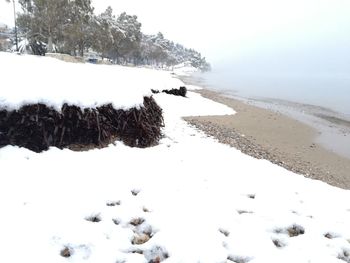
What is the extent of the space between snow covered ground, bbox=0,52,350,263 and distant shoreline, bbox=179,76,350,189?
395 cm

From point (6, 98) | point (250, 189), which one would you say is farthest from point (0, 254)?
point (250, 189)

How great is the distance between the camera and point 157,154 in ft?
21.2

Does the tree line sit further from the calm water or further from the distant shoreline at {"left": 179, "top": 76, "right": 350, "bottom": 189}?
the distant shoreline at {"left": 179, "top": 76, "right": 350, "bottom": 189}

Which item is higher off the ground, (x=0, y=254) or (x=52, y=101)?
(x=52, y=101)

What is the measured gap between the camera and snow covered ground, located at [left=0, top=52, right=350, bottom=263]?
11.9 feet

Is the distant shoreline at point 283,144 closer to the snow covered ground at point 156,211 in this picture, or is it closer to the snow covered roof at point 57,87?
the snow covered roof at point 57,87

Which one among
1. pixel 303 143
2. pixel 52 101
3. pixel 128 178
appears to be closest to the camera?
pixel 128 178

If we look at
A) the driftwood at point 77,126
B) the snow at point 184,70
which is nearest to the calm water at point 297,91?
the driftwood at point 77,126

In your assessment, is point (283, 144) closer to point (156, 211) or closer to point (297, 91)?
point (156, 211)

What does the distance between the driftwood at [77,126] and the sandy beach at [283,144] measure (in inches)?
139

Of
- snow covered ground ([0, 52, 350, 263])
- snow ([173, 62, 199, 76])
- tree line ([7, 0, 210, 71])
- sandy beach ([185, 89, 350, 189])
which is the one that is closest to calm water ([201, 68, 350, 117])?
sandy beach ([185, 89, 350, 189])

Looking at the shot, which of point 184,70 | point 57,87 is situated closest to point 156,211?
point 57,87

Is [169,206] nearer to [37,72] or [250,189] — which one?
[250,189]

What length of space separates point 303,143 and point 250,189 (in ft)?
33.0
